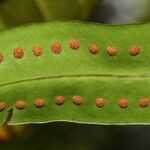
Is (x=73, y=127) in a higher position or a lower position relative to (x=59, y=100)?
higher

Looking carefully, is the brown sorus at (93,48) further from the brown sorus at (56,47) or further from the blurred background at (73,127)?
the blurred background at (73,127)

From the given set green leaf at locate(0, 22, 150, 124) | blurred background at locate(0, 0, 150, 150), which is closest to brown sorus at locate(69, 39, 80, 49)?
green leaf at locate(0, 22, 150, 124)

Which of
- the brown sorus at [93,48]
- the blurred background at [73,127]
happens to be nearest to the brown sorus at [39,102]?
the brown sorus at [93,48]

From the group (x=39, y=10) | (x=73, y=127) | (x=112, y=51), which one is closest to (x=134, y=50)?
(x=112, y=51)

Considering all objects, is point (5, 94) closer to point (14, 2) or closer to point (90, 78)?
point (90, 78)

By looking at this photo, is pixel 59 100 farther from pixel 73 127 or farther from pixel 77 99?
pixel 73 127

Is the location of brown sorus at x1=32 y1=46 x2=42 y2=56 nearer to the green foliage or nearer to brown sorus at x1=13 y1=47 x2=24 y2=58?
brown sorus at x1=13 y1=47 x2=24 y2=58
